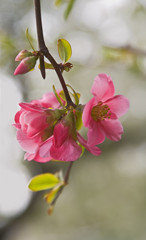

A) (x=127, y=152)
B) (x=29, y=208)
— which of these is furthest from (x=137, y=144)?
(x=29, y=208)

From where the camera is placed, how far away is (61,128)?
0.40 m

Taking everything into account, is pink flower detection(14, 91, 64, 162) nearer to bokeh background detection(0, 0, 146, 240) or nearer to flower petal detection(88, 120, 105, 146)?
flower petal detection(88, 120, 105, 146)

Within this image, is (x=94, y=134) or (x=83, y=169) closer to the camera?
(x=94, y=134)

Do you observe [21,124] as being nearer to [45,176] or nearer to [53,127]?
[53,127]

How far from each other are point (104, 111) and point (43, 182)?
8.4 inches

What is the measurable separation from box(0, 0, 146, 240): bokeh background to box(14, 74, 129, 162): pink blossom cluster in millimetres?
1836

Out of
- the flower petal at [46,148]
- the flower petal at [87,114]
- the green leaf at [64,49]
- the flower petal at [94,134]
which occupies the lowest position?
the flower petal at [94,134]

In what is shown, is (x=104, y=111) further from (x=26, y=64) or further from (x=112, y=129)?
(x=26, y=64)

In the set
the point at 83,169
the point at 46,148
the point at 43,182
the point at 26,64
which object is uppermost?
the point at 26,64

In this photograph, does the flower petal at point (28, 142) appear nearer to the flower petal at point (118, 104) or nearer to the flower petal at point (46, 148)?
the flower petal at point (46, 148)

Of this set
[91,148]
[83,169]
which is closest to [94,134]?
[91,148]

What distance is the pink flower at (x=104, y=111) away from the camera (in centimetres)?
42

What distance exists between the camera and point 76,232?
5.69m

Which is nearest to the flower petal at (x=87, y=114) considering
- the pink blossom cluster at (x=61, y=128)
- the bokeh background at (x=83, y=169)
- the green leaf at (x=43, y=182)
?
the pink blossom cluster at (x=61, y=128)
